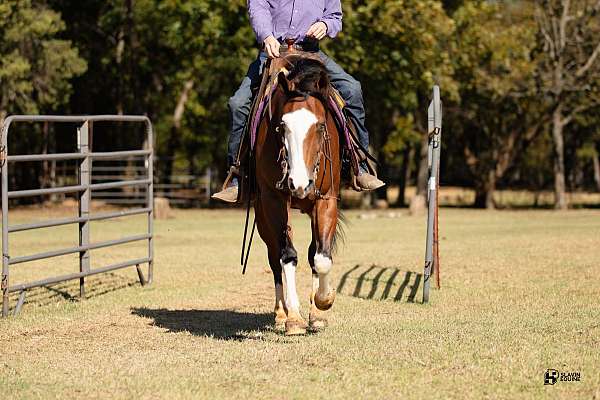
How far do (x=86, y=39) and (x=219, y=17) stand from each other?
10370 millimetres

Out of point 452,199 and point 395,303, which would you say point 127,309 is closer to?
point 395,303

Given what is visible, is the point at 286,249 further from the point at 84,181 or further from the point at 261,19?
the point at 84,181

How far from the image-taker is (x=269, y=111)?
30.3 ft

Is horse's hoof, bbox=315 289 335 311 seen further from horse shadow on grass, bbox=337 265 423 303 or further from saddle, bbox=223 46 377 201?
horse shadow on grass, bbox=337 265 423 303

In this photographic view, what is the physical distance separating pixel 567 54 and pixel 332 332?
34709 millimetres

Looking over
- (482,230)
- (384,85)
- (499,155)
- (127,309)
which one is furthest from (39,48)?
(127,309)

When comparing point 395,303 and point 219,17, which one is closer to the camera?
point 395,303

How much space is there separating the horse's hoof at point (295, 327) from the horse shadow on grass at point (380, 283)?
3488 millimetres

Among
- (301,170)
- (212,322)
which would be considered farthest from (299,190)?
(212,322)

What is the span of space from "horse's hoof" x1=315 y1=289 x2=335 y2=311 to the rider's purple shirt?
2730 mm

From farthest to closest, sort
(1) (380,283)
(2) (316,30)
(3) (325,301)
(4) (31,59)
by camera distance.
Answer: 1. (4) (31,59)
2. (1) (380,283)
3. (2) (316,30)
4. (3) (325,301)

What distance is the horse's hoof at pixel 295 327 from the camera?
9.19 m

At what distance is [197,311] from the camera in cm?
1192

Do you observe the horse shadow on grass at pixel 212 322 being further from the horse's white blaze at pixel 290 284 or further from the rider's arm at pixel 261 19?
the rider's arm at pixel 261 19
